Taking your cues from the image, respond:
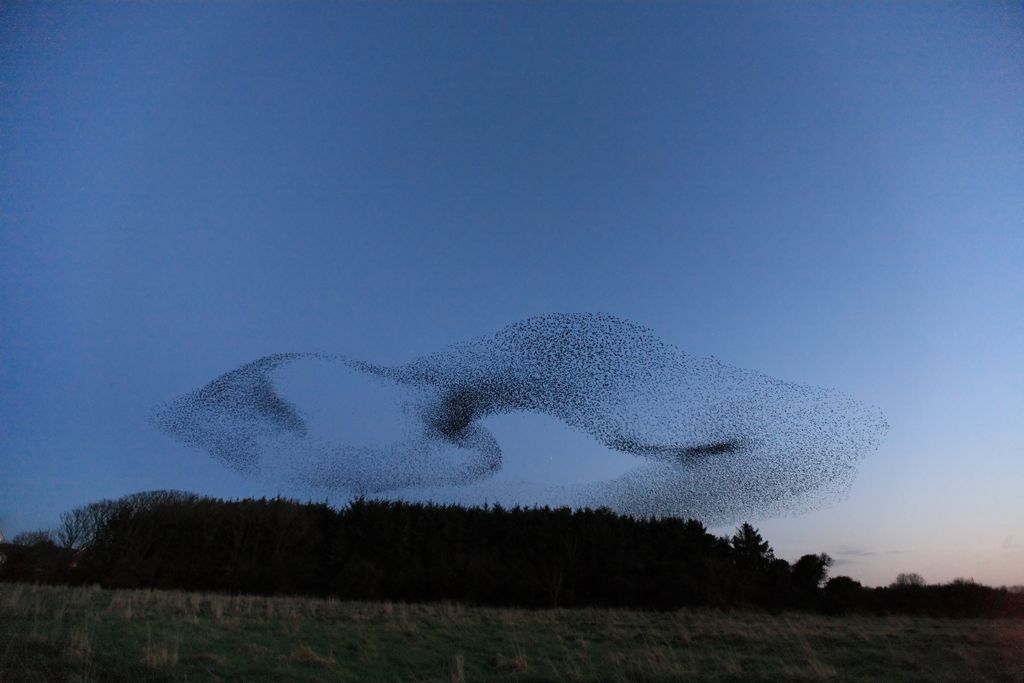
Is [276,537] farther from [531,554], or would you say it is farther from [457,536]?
[531,554]

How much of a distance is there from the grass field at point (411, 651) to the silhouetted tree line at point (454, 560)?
3293 centimetres

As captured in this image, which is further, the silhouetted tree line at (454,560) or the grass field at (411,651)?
the silhouetted tree line at (454,560)

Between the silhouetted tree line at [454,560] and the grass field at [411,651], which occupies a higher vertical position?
the silhouetted tree line at [454,560]

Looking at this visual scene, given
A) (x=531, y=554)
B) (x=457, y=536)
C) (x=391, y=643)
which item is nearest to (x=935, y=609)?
(x=531, y=554)

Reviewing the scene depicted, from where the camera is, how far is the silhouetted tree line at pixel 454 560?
52.5m

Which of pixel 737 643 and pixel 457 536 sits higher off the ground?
pixel 457 536

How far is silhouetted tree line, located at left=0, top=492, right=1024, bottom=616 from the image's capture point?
→ 52.5 meters

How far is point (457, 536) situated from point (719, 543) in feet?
81.8

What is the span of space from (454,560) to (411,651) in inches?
1699

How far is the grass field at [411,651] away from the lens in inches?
440

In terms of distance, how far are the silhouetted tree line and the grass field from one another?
3293 cm

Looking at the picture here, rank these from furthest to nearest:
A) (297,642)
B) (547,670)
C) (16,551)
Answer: (16,551), (297,642), (547,670)

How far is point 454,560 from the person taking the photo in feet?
187

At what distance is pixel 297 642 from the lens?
15641 millimetres
